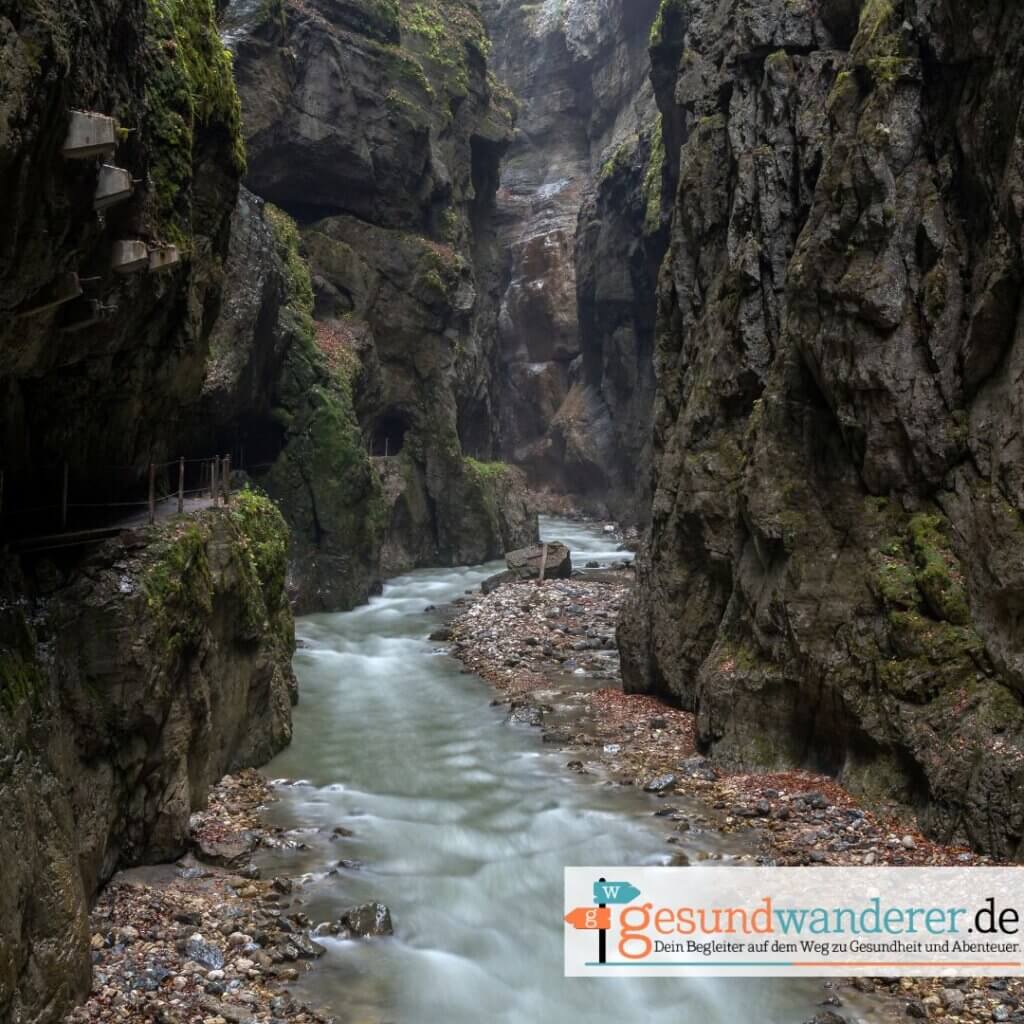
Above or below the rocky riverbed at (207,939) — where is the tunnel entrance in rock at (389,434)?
above

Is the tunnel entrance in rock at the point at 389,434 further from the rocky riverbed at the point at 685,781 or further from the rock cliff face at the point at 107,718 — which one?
the rock cliff face at the point at 107,718

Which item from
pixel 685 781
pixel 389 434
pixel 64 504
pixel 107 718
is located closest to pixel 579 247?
pixel 389 434

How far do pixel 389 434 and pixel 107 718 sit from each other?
30805 mm

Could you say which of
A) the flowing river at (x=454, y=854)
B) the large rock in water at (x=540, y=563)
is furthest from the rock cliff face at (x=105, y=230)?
the large rock in water at (x=540, y=563)

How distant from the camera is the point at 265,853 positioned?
12.2 metres

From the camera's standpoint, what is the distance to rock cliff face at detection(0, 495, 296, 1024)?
7.59m

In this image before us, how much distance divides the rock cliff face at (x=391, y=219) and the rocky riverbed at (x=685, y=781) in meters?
10.7

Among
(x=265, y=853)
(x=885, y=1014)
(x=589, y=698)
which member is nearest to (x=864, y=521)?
(x=885, y=1014)

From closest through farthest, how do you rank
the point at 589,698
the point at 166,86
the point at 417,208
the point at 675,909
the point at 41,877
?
1. the point at 41,877
2. the point at 675,909
3. the point at 166,86
4. the point at 589,698
5. the point at 417,208

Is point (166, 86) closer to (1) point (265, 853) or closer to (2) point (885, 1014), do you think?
(1) point (265, 853)

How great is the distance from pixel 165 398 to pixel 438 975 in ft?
29.2

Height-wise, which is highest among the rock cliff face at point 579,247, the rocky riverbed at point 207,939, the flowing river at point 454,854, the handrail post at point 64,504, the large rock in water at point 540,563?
the rock cliff face at point 579,247

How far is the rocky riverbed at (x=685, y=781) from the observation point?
8773 millimetres

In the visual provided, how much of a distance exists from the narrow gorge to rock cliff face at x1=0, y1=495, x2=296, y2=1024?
0.17ft
